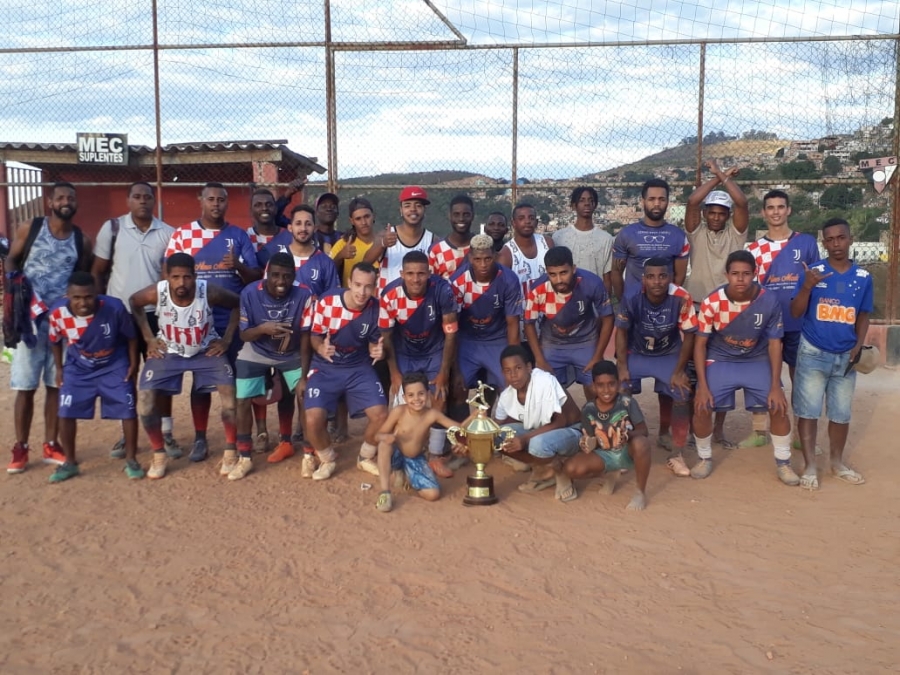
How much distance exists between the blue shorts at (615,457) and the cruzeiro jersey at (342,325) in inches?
74.9

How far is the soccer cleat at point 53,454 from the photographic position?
614 cm

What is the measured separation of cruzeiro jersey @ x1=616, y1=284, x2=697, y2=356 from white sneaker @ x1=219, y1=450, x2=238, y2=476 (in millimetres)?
3095

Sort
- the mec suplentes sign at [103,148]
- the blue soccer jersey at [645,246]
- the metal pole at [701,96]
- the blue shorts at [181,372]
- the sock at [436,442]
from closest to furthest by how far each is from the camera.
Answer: the blue shorts at [181,372] < the sock at [436,442] < the blue soccer jersey at [645,246] < the metal pole at [701,96] < the mec suplentes sign at [103,148]

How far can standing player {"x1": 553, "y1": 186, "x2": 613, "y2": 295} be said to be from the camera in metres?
6.93

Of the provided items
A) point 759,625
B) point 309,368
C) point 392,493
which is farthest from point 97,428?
point 759,625

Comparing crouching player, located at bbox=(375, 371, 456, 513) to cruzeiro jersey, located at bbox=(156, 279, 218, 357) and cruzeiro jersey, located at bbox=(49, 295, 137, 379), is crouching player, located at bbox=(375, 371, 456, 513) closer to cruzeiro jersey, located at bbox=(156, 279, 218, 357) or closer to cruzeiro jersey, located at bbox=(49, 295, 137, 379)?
cruzeiro jersey, located at bbox=(156, 279, 218, 357)

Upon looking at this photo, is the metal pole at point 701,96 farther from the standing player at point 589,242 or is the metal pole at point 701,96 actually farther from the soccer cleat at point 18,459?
the soccer cleat at point 18,459

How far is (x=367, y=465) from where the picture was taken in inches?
240

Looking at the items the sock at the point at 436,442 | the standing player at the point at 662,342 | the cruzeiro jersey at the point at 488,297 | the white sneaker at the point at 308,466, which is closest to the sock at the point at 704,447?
the standing player at the point at 662,342

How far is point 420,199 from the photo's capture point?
6391 millimetres

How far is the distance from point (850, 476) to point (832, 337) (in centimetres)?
103

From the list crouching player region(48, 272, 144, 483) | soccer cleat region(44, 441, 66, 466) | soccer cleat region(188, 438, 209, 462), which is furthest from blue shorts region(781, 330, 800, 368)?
soccer cleat region(44, 441, 66, 466)

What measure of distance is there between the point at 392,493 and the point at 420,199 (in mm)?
2307

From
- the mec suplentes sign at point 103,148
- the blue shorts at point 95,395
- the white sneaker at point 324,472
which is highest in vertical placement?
the mec suplentes sign at point 103,148
